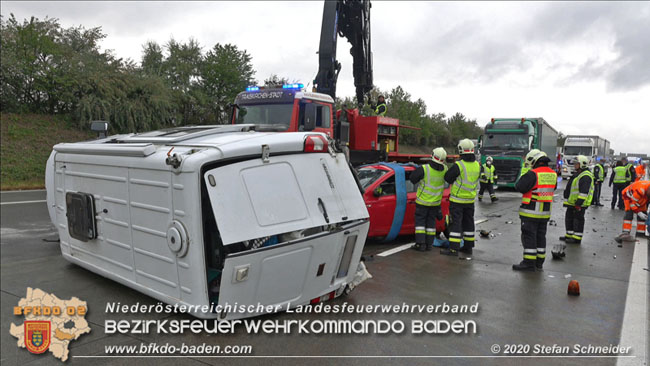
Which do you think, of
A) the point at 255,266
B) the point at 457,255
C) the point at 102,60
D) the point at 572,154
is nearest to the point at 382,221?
Answer: the point at 457,255

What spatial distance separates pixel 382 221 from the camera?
7180 mm

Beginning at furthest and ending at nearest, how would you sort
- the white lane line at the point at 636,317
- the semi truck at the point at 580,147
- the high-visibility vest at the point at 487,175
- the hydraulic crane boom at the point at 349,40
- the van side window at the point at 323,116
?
the semi truck at the point at 580,147 < the high-visibility vest at the point at 487,175 < the hydraulic crane boom at the point at 349,40 < the van side window at the point at 323,116 < the white lane line at the point at 636,317

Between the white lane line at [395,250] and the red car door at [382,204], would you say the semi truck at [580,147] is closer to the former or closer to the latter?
the white lane line at [395,250]

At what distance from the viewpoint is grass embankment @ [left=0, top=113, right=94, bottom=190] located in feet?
Answer: 51.2

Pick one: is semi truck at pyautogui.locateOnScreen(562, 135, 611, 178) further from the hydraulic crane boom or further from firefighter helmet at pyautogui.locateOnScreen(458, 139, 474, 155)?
firefighter helmet at pyautogui.locateOnScreen(458, 139, 474, 155)

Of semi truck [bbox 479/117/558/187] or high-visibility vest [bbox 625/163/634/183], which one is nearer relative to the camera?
high-visibility vest [bbox 625/163/634/183]

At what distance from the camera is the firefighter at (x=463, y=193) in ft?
22.4

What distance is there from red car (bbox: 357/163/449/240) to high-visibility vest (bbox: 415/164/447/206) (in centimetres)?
50

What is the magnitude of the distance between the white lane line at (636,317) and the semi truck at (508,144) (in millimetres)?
11723

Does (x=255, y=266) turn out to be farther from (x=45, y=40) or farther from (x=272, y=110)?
(x=45, y=40)

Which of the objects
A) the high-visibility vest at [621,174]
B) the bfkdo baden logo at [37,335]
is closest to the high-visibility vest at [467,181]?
the bfkdo baden logo at [37,335]

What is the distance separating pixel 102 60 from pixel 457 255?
2163 cm

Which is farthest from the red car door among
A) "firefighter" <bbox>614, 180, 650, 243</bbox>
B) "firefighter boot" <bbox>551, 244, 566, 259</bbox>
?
"firefighter" <bbox>614, 180, 650, 243</bbox>

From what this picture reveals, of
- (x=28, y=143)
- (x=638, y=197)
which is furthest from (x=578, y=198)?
(x=28, y=143)
